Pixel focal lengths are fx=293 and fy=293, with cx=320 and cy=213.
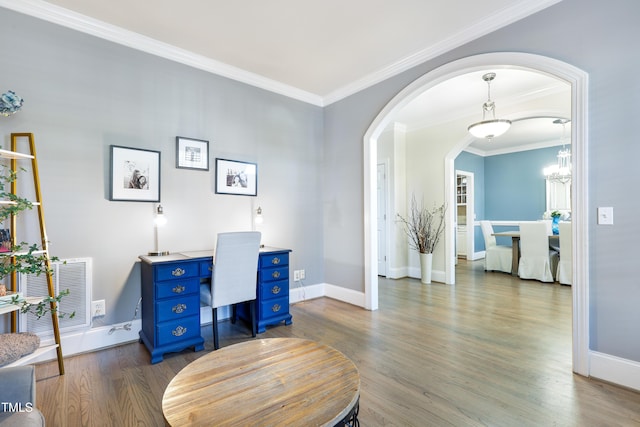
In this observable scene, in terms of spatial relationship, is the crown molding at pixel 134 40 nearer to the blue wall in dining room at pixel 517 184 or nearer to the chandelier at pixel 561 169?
the chandelier at pixel 561 169

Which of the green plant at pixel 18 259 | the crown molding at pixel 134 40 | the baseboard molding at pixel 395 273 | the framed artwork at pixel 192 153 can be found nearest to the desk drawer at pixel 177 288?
the green plant at pixel 18 259

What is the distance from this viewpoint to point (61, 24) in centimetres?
238

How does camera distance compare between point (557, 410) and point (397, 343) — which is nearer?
point (557, 410)

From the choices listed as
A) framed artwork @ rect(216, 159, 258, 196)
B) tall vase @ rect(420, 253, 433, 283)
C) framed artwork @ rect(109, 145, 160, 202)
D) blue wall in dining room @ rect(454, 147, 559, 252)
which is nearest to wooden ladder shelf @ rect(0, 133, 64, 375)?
framed artwork @ rect(109, 145, 160, 202)

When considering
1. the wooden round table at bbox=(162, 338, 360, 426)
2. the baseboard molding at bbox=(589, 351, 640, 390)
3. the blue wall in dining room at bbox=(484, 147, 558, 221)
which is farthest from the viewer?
the blue wall in dining room at bbox=(484, 147, 558, 221)

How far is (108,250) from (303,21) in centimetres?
262

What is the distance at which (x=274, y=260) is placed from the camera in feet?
9.91

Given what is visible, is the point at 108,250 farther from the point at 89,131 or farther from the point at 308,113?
the point at 308,113

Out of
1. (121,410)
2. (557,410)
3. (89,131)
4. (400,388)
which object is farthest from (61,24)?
(557,410)

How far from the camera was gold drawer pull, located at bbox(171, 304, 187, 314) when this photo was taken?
7.86 feet

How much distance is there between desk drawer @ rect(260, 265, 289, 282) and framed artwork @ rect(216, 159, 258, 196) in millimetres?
985

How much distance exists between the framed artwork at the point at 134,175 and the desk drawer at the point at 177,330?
3.82ft

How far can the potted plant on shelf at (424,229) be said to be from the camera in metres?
4.91

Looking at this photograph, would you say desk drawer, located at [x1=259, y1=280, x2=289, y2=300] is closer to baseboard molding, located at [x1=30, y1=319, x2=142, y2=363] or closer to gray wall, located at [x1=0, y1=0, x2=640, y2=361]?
gray wall, located at [x1=0, y1=0, x2=640, y2=361]
